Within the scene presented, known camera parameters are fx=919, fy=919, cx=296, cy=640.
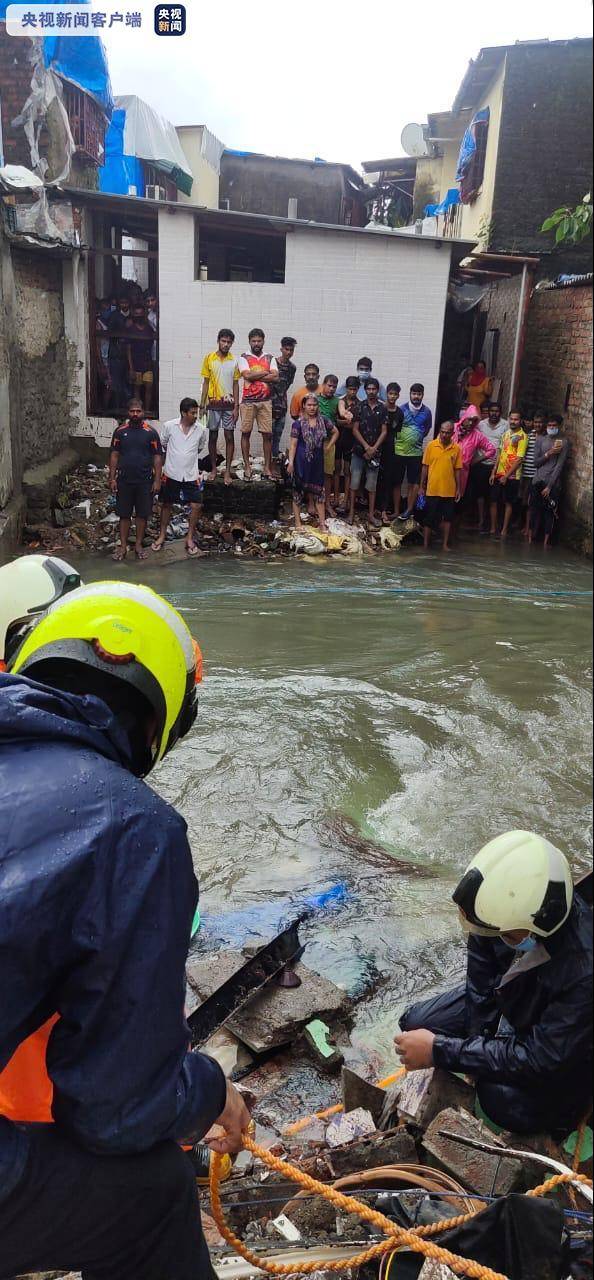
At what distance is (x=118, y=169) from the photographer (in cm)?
680

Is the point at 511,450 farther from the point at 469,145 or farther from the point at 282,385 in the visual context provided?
the point at 469,145

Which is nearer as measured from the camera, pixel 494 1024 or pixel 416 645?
pixel 494 1024

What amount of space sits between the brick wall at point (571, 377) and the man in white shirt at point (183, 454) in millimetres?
5218

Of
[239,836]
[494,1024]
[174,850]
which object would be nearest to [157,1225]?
[174,850]

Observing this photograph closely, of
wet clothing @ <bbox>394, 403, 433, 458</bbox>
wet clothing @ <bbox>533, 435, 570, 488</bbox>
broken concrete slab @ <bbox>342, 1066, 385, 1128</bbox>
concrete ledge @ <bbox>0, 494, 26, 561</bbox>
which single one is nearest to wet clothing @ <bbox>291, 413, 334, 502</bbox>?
wet clothing @ <bbox>394, 403, 433, 458</bbox>

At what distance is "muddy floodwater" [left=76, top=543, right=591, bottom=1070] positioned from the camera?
4078 mm

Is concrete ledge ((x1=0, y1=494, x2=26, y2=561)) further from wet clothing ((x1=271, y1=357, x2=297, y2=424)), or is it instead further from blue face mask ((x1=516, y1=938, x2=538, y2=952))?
blue face mask ((x1=516, y1=938, x2=538, y2=952))

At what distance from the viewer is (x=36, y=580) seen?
3.18 m

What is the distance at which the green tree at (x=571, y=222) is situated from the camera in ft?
38.2

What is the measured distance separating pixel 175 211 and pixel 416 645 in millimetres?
4077

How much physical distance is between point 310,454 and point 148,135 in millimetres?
6104

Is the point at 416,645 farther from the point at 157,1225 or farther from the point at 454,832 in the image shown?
the point at 157,1225

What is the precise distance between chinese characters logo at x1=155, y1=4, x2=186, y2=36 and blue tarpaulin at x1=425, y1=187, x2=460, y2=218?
25.3 feet

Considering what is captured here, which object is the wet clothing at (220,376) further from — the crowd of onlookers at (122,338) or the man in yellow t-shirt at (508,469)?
the man in yellow t-shirt at (508,469)
